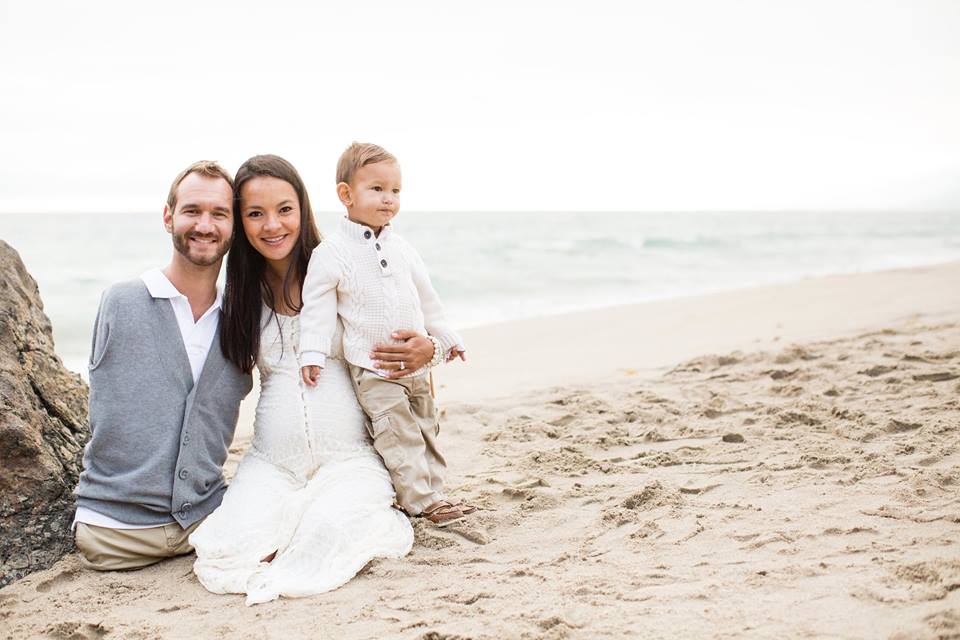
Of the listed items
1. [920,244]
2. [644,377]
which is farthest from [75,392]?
[920,244]

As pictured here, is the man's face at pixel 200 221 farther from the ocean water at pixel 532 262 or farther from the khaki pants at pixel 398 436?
the ocean water at pixel 532 262

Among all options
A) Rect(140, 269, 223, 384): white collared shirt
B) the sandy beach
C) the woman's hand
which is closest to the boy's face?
the woman's hand

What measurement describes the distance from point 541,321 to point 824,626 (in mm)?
8302

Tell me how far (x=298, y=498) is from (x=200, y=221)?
1258 mm

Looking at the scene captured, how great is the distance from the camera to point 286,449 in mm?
3416

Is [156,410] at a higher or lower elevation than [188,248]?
lower

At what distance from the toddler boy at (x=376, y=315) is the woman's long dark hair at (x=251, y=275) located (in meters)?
0.15

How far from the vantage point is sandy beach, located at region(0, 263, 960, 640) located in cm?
238

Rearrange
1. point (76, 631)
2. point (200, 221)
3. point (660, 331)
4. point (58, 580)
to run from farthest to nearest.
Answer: point (660, 331) < point (200, 221) < point (58, 580) < point (76, 631)

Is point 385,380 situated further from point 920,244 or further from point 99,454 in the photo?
point 920,244

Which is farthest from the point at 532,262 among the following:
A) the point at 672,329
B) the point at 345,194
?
the point at 345,194

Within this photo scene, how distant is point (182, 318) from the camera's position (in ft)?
11.1

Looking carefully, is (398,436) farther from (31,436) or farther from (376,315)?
(31,436)

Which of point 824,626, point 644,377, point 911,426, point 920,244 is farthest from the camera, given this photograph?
point 920,244
